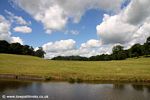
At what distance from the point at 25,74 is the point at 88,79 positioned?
14683mm

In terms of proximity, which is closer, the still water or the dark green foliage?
the still water

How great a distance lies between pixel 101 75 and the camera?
189 feet

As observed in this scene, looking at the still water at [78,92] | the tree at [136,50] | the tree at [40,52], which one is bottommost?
the still water at [78,92]

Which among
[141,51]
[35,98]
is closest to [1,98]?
[35,98]

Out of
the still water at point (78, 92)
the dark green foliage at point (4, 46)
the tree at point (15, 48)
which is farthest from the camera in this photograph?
the tree at point (15, 48)

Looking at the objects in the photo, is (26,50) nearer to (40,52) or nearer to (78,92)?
(40,52)

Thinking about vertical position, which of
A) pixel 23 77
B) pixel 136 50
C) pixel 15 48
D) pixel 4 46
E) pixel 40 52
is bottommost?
pixel 23 77

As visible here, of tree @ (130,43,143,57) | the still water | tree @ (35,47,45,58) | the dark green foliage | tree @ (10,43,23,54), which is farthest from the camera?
tree @ (35,47,45,58)

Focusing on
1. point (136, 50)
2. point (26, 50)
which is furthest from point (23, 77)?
point (26, 50)

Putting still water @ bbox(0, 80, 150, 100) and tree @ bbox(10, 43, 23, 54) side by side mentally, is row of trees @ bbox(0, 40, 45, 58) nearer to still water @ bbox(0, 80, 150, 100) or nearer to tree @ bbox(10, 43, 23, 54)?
tree @ bbox(10, 43, 23, 54)

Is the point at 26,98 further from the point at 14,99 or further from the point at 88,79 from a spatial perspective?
the point at 88,79

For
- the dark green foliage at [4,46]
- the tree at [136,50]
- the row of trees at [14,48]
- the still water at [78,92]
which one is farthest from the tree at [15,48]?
the still water at [78,92]

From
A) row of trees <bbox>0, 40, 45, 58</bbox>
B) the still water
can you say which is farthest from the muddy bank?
row of trees <bbox>0, 40, 45, 58</bbox>

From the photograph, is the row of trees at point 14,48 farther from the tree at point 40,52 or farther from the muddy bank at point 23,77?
the muddy bank at point 23,77
